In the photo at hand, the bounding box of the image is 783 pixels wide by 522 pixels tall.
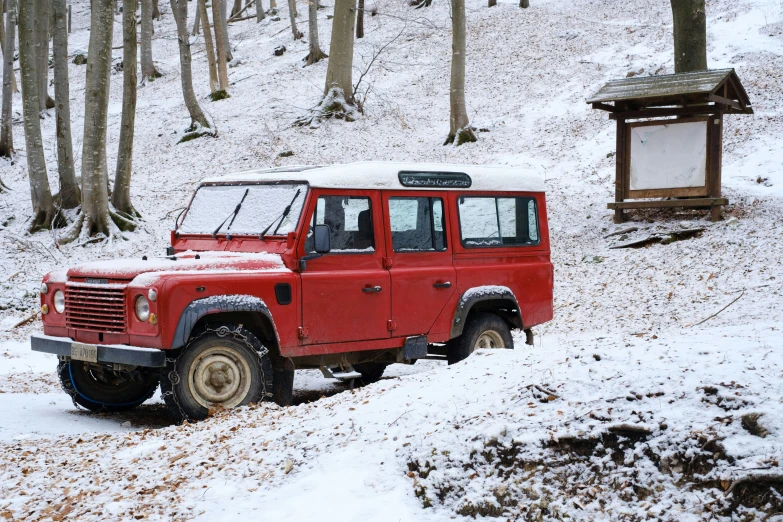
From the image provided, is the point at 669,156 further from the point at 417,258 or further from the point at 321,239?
the point at 321,239

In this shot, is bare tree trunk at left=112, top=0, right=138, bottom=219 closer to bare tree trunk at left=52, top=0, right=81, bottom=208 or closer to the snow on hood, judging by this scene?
bare tree trunk at left=52, top=0, right=81, bottom=208

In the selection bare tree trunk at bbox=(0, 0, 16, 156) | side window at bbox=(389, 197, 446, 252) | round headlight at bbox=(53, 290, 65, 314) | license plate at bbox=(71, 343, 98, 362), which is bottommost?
license plate at bbox=(71, 343, 98, 362)

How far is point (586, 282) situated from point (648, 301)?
151 centimetres

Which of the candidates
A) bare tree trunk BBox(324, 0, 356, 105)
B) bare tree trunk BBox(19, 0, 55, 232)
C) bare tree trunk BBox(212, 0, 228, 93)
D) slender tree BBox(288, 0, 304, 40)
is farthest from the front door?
slender tree BBox(288, 0, 304, 40)

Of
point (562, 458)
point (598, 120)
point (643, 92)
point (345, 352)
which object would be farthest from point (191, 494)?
point (598, 120)

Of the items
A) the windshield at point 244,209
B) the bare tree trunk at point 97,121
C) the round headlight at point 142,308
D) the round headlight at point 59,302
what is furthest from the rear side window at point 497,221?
the bare tree trunk at point 97,121

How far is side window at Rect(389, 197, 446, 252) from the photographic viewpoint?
27.3 ft

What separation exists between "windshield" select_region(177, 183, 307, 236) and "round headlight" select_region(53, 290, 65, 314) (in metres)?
1.49

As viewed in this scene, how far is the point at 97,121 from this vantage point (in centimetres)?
1515

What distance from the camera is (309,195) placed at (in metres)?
7.62

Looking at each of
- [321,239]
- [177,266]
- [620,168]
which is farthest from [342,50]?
[177,266]

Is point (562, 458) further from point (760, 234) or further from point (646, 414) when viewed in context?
point (760, 234)

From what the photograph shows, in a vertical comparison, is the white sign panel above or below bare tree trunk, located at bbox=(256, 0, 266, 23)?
below

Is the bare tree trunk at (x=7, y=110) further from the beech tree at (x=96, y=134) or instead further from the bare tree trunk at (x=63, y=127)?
the beech tree at (x=96, y=134)
